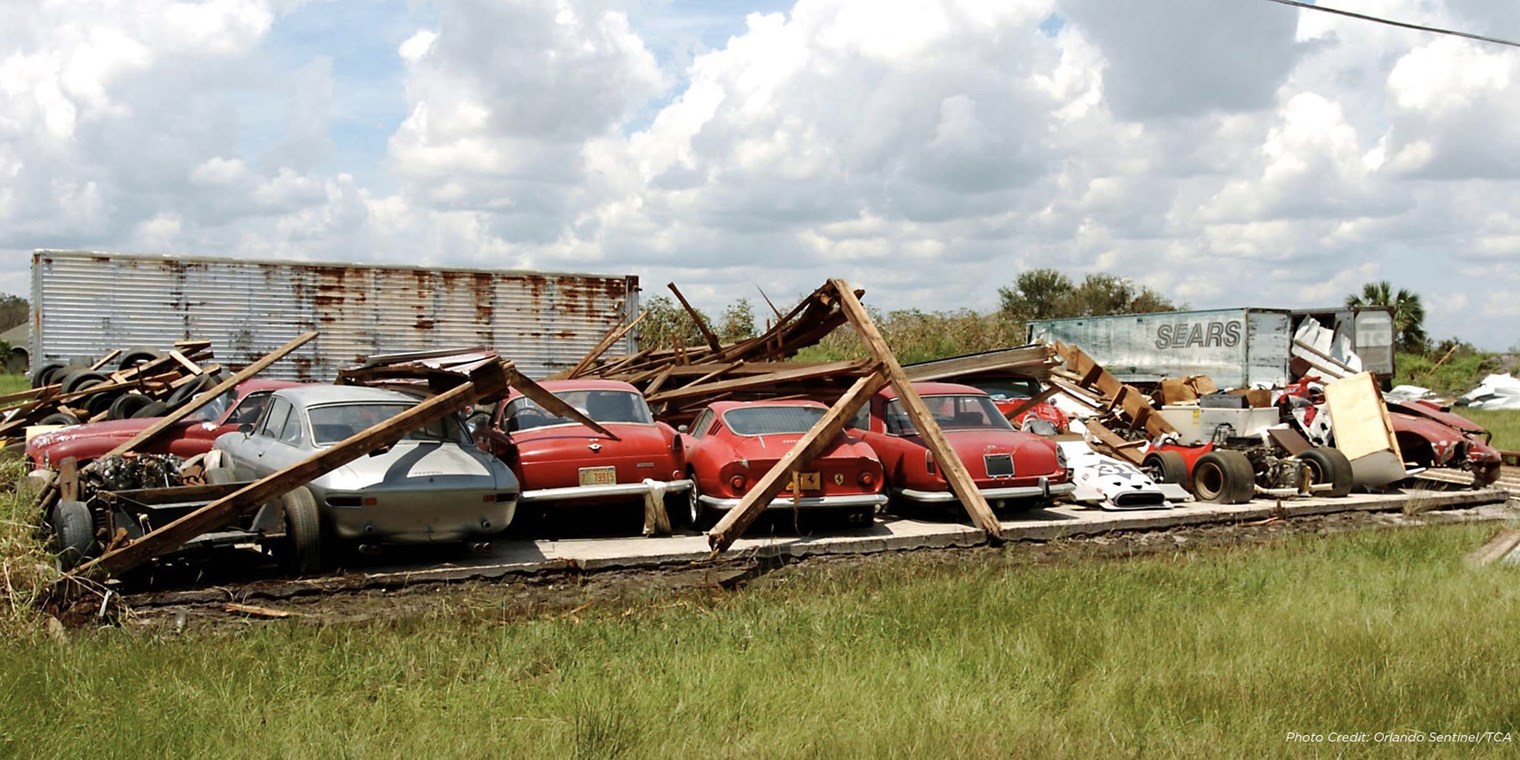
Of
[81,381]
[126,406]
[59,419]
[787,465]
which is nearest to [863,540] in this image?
[787,465]

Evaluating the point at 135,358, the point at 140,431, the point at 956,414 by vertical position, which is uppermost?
the point at 135,358

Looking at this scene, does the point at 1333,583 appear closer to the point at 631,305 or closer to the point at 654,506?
the point at 654,506

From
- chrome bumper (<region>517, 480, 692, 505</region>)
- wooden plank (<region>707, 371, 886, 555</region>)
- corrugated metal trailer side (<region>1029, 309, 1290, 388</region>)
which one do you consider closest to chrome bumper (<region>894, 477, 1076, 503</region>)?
wooden plank (<region>707, 371, 886, 555</region>)

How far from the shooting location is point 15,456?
14.2 metres

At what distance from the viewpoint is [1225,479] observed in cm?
1473

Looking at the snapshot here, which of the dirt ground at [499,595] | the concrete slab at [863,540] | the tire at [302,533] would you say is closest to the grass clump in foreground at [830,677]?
the dirt ground at [499,595]

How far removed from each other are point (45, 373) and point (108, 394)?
358 cm

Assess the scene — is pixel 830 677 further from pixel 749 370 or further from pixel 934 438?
pixel 749 370

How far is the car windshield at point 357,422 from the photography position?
10.2 metres

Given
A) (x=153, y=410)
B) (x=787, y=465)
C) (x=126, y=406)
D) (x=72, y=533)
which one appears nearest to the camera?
(x=72, y=533)

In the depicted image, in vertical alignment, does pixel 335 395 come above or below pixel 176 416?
above

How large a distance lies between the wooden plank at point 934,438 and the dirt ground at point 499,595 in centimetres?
35

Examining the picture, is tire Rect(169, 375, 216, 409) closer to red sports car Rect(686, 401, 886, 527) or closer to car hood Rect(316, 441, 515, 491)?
car hood Rect(316, 441, 515, 491)

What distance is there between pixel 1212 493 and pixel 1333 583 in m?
5.99
